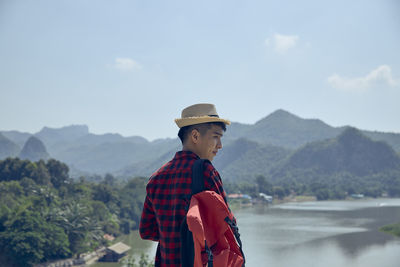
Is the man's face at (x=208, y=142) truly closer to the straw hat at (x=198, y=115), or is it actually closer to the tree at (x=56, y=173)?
the straw hat at (x=198, y=115)

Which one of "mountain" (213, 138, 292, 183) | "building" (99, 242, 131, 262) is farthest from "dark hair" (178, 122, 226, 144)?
"mountain" (213, 138, 292, 183)

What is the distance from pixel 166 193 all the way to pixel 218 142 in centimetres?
27

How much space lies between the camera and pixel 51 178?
29.3 m

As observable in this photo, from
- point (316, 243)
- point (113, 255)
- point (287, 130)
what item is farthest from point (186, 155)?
point (287, 130)

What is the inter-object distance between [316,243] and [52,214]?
45.0 feet

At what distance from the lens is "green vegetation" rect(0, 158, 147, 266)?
1617 cm

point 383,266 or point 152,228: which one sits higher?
point 152,228

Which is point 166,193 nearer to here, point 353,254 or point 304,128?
point 353,254

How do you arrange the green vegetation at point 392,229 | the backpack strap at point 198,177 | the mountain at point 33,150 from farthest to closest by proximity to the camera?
the mountain at point 33,150
the green vegetation at point 392,229
the backpack strap at point 198,177

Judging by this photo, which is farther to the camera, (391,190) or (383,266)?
(391,190)

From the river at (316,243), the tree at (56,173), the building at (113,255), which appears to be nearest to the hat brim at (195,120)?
the river at (316,243)

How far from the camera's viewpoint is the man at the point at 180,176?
1.43 m

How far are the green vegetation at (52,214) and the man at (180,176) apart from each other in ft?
52.8

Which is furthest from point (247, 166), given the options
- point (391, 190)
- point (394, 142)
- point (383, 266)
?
point (383, 266)
